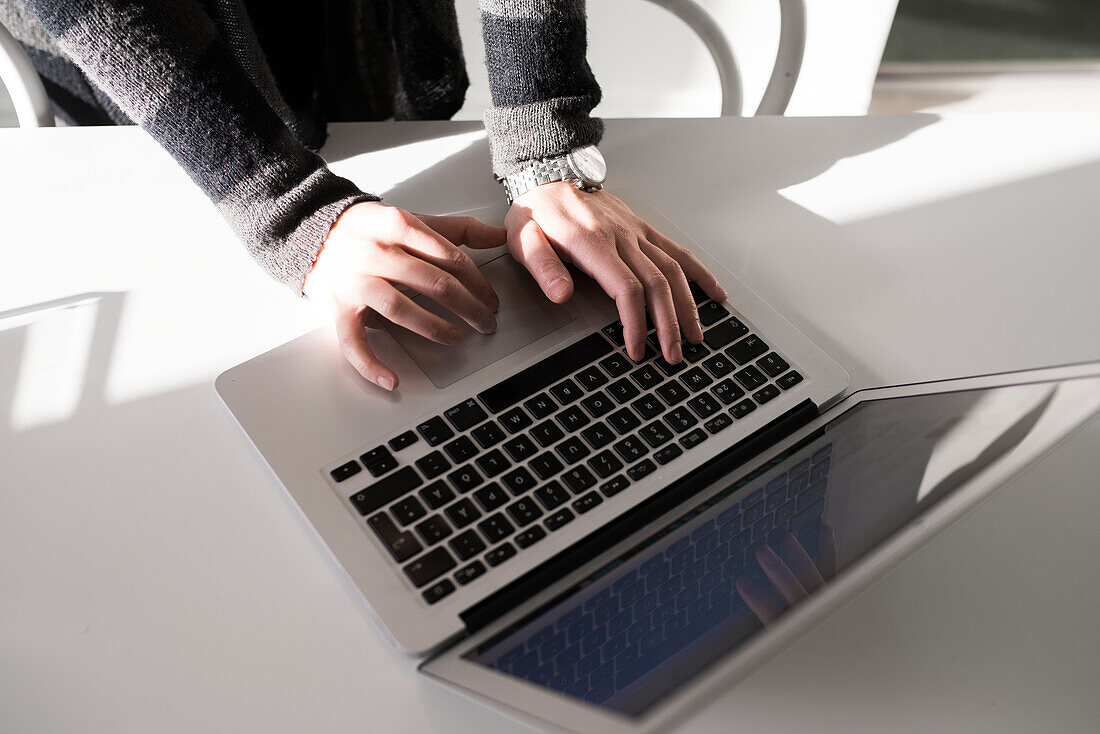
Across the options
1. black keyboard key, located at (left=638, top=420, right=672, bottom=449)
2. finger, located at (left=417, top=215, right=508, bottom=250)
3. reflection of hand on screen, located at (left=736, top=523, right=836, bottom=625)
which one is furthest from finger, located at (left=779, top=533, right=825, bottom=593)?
finger, located at (left=417, top=215, right=508, bottom=250)

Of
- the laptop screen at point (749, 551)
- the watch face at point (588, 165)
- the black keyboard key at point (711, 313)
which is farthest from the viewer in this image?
the watch face at point (588, 165)

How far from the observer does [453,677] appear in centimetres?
45

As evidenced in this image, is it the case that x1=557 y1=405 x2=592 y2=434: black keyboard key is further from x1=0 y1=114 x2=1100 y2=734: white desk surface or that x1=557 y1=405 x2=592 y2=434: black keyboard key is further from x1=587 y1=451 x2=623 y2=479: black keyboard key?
x1=0 y1=114 x2=1100 y2=734: white desk surface

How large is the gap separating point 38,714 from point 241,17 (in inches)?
20.9

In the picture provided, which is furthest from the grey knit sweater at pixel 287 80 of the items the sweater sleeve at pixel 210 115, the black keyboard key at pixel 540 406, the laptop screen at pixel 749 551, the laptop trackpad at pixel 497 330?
the laptop screen at pixel 749 551

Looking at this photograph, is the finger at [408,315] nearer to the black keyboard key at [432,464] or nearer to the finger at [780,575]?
the black keyboard key at [432,464]

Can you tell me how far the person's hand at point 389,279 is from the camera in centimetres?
59

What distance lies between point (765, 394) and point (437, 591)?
0.25 m

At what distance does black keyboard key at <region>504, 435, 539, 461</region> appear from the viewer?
1.72ft

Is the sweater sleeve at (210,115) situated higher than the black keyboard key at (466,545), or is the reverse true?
the sweater sleeve at (210,115)

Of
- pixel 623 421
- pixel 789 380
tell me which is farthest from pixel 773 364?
pixel 623 421

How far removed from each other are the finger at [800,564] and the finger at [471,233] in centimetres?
33

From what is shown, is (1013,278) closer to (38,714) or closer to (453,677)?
(453,677)

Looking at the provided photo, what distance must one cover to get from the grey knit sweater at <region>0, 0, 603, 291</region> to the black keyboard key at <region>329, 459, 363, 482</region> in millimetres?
183
